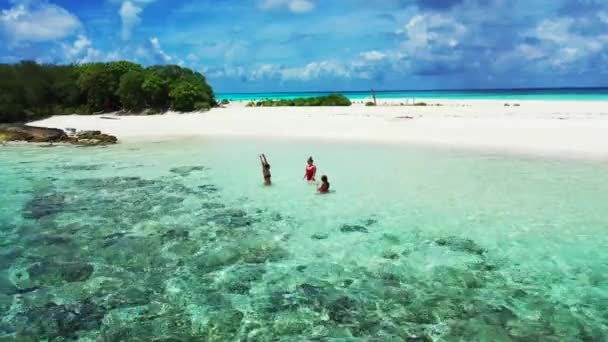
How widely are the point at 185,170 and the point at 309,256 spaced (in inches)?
557

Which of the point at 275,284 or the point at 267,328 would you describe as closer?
the point at 267,328

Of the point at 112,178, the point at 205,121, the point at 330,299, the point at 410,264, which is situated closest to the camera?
the point at 330,299

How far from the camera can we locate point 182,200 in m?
18.1

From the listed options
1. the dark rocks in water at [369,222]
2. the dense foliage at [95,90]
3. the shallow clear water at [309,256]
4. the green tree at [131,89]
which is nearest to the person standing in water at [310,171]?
the shallow clear water at [309,256]

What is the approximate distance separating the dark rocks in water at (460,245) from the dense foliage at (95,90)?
44312 mm

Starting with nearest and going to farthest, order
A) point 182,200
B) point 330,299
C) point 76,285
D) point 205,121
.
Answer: point 330,299, point 76,285, point 182,200, point 205,121

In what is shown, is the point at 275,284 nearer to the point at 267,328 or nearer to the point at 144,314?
the point at 267,328

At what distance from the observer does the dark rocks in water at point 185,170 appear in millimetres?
23953

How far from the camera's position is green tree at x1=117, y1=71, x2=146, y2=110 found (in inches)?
2141

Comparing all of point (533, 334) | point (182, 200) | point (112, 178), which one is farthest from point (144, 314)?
point (112, 178)

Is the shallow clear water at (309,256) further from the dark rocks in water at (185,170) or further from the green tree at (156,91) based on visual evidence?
the green tree at (156,91)

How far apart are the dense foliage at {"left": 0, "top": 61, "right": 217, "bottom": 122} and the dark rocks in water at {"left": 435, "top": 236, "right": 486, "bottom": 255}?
145 ft

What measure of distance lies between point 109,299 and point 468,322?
6.72 meters

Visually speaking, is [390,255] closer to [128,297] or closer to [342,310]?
[342,310]
